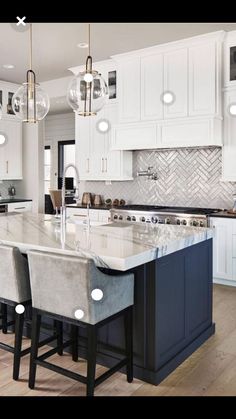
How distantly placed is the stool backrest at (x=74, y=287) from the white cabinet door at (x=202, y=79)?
293cm

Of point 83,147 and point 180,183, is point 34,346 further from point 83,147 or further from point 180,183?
point 83,147

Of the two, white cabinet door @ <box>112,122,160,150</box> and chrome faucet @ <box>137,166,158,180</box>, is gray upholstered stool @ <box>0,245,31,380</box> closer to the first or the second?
white cabinet door @ <box>112,122,160,150</box>

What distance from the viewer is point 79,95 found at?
324 cm

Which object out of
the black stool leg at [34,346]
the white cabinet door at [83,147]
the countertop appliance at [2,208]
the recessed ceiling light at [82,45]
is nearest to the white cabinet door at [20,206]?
the countertop appliance at [2,208]

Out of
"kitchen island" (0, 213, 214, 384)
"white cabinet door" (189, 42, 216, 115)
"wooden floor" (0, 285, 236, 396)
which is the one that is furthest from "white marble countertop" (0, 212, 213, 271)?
"white cabinet door" (189, 42, 216, 115)

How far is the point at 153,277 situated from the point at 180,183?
124 inches

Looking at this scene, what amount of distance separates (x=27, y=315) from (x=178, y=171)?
3117 mm

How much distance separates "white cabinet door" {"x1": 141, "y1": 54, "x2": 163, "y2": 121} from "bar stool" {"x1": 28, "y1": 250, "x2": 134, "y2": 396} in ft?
10.4

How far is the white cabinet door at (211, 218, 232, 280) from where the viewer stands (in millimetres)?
4551

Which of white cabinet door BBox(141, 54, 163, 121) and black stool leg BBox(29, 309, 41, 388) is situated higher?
white cabinet door BBox(141, 54, 163, 121)

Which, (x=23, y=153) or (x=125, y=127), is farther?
(x=23, y=153)

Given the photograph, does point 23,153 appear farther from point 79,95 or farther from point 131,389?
point 131,389
